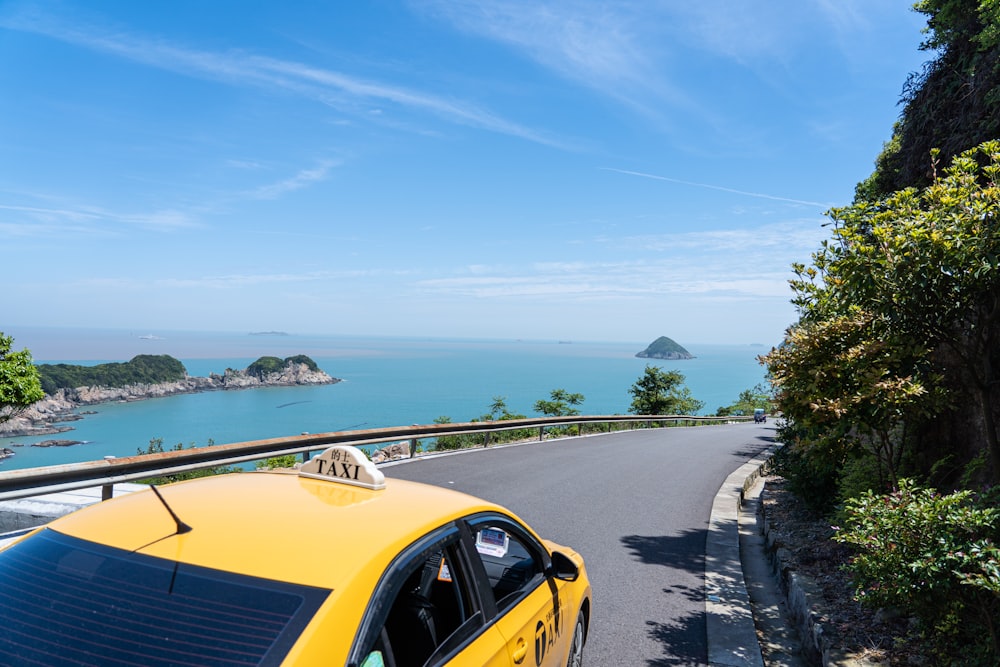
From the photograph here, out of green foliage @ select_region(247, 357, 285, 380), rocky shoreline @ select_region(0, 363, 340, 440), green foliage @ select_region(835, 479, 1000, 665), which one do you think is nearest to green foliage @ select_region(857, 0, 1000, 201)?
green foliage @ select_region(835, 479, 1000, 665)

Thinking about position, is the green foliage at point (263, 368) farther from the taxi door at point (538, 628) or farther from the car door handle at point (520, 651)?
the car door handle at point (520, 651)

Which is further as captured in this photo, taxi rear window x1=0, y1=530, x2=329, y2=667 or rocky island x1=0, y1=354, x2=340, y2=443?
rocky island x1=0, y1=354, x2=340, y2=443

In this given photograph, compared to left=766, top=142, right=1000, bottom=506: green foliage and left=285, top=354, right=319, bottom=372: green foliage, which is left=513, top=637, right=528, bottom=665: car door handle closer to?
left=766, top=142, right=1000, bottom=506: green foliage

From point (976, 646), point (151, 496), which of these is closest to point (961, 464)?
point (976, 646)

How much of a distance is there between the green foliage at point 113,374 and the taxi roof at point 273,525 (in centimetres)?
10947

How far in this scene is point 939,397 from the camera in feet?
19.4

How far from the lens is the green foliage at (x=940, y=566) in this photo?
12.1 feet

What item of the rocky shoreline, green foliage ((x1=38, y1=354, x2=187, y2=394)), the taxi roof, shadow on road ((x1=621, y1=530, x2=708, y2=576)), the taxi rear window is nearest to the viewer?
the taxi rear window

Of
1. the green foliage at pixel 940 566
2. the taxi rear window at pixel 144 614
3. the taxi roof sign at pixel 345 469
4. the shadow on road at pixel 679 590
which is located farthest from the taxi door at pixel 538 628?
the green foliage at pixel 940 566

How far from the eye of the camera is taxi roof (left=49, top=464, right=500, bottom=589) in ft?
6.78

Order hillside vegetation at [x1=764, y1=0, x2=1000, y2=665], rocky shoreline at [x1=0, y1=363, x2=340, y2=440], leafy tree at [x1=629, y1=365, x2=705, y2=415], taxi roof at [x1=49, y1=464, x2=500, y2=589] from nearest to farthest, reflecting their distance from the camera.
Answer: taxi roof at [x1=49, y1=464, x2=500, y2=589], hillside vegetation at [x1=764, y1=0, x2=1000, y2=665], leafy tree at [x1=629, y1=365, x2=705, y2=415], rocky shoreline at [x1=0, y1=363, x2=340, y2=440]

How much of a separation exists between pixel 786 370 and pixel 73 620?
6.63m

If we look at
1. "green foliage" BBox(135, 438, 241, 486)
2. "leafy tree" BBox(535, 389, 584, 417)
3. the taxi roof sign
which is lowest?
"leafy tree" BBox(535, 389, 584, 417)

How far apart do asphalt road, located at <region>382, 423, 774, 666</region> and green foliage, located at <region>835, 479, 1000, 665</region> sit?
161 cm
